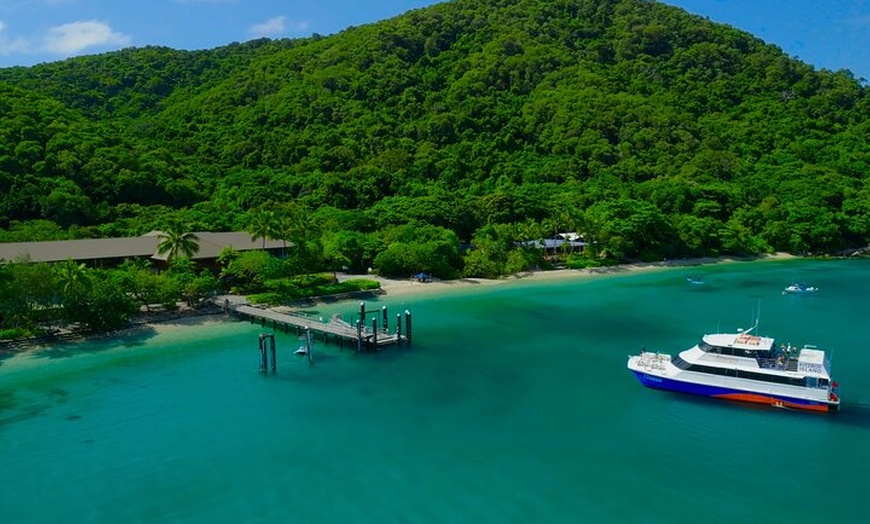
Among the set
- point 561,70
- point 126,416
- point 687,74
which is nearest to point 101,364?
point 126,416

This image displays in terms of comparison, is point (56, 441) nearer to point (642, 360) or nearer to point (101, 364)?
point (101, 364)

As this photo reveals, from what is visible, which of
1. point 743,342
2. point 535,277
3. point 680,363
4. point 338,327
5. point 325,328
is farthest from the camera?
point 535,277

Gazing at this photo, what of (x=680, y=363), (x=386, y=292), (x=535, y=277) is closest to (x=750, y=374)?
(x=680, y=363)

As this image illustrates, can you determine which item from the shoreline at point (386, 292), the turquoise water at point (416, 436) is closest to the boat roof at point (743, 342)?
the turquoise water at point (416, 436)

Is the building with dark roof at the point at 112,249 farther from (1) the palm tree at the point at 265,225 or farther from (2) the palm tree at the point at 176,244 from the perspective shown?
(1) the palm tree at the point at 265,225

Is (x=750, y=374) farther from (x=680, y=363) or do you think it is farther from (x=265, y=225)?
(x=265, y=225)

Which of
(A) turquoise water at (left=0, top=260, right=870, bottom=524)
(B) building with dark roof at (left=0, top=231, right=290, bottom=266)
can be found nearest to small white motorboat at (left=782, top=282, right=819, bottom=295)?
(A) turquoise water at (left=0, top=260, right=870, bottom=524)
